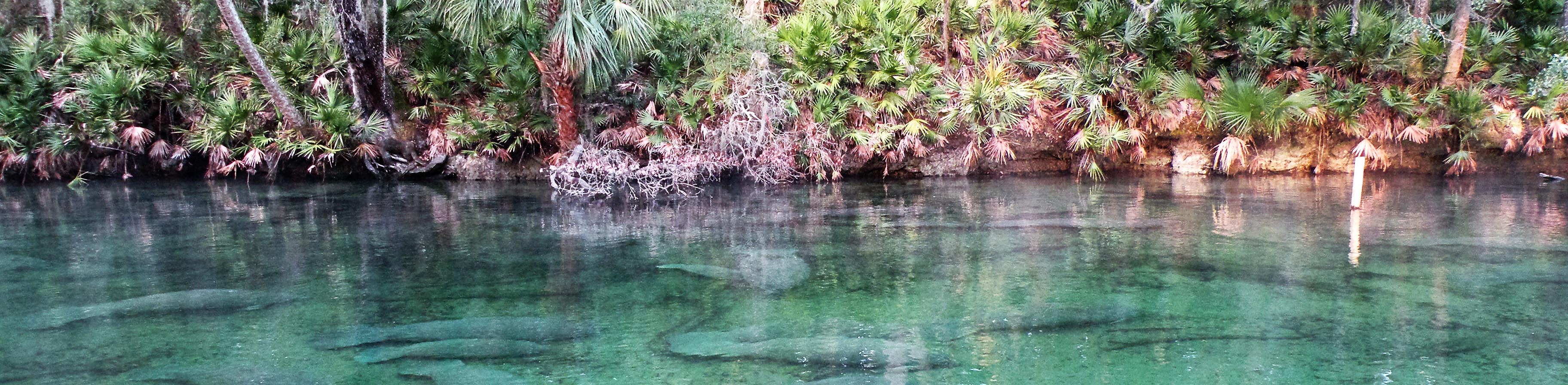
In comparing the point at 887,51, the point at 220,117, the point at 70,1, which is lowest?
the point at 220,117

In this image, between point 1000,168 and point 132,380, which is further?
point 1000,168

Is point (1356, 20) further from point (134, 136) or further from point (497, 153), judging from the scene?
point (134, 136)

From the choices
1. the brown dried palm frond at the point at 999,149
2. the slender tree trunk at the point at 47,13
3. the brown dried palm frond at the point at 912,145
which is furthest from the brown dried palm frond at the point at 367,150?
the brown dried palm frond at the point at 999,149

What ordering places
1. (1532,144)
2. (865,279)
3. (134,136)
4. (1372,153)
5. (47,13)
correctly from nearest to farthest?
1. (865,279)
2. (1532,144)
3. (1372,153)
4. (134,136)
5. (47,13)

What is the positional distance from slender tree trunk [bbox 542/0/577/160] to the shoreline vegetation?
0.05m

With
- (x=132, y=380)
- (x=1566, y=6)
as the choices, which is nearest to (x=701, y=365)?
(x=132, y=380)

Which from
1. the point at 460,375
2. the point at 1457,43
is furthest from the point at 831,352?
the point at 1457,43

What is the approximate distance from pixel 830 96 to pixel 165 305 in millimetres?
9000

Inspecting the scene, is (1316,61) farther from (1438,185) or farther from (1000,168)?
(1000,168)

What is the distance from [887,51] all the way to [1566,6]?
9.19 m

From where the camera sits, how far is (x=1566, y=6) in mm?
13055

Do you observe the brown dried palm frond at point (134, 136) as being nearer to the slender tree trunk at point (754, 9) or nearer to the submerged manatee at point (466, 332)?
the slender tree trunk at point (754, 9)

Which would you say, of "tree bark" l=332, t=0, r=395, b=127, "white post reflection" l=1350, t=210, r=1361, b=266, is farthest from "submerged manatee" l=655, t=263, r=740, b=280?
"tree bark" l=332, t=0, r=395, b=127

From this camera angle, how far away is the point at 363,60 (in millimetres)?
13625
